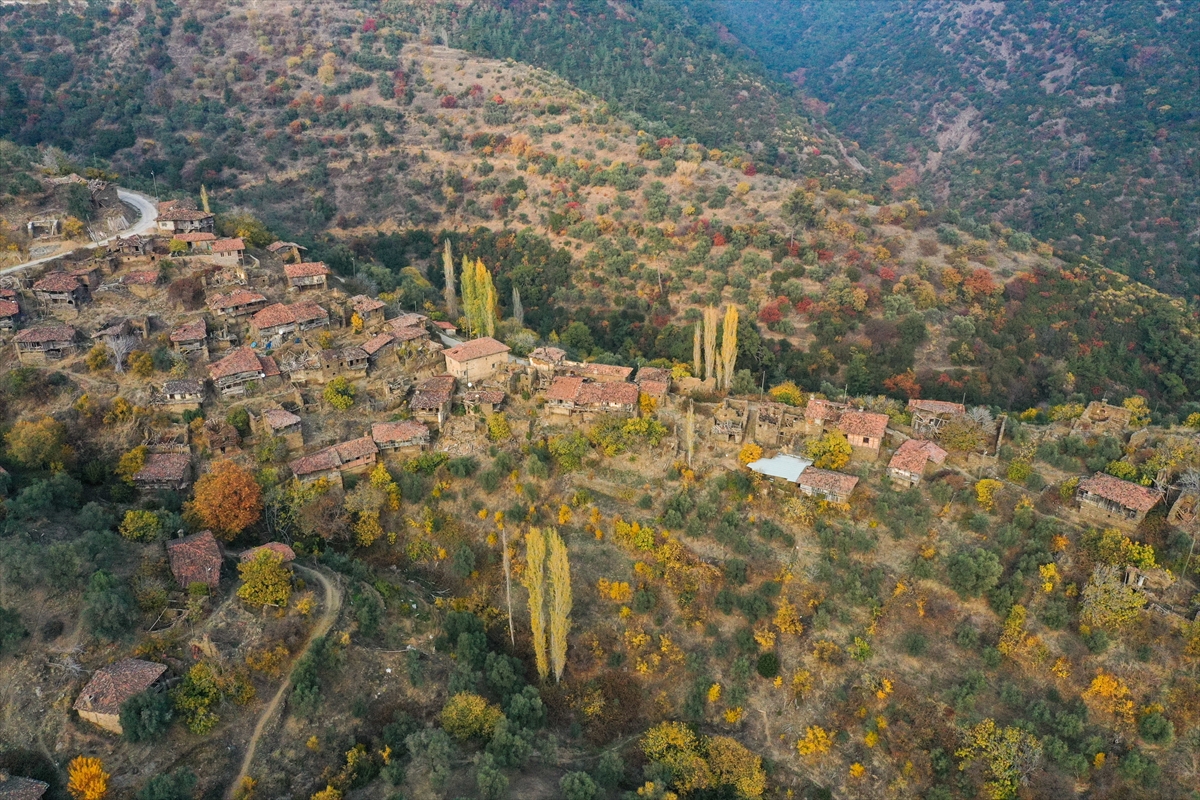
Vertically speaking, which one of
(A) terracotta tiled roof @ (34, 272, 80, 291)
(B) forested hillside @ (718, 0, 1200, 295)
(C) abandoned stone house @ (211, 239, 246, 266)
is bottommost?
(A) terracotta tiled roof @ (34, 272, 80, 291)

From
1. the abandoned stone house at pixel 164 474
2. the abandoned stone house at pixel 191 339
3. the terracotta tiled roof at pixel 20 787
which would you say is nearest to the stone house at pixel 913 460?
the abandoned stone house at pixel 164 474

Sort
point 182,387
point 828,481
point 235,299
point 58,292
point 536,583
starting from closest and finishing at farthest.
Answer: point 536,583 → point 828,481 → point 182,387 → point 58,292 → point 235,299

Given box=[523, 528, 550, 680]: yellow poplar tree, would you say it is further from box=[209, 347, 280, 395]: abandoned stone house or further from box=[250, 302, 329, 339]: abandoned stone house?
box=[250, 302, 329, 339]: abandoned stone house

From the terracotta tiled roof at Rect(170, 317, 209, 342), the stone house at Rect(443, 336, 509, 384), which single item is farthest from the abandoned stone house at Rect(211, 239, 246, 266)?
the stone house at Rect(443, 336, 509, 384)

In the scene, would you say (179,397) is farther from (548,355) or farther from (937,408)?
(937,408)

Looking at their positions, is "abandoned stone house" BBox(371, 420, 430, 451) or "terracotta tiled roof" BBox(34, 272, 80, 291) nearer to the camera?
"abandoned stone house" BBox(371, 420, 430, 451)

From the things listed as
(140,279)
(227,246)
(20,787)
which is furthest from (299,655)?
(227,246)

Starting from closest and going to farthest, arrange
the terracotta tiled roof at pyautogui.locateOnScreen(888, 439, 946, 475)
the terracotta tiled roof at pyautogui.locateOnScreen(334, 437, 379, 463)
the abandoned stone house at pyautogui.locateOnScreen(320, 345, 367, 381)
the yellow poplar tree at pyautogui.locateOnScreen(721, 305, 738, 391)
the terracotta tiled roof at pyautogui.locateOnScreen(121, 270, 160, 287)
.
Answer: the terracotta tiled roof at pyautogui.locateOnScreen(888, 439, 946, 475)
the terracotta tiled roof at pyautogui.locateOnScreen(334, 437, 379, 463)
the abandoned stone house at pyautogui.locateOnScreen(320, 345, 367, 381)
the yellow poplar tree at pyautogui.locateOnScreen(721, 305, 738, 391)
the terracotta tiled roof at pyautogui.locateOnScreen(121, 270, 160, 287)
